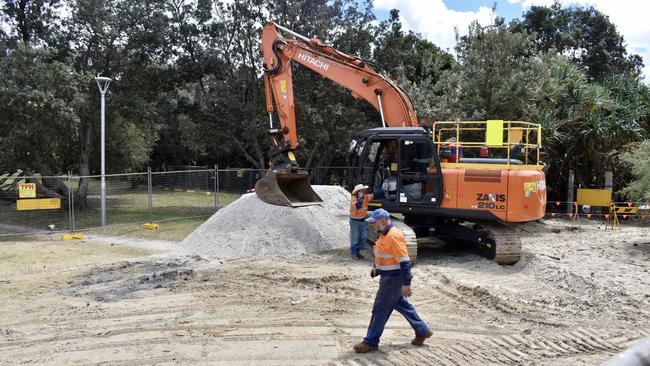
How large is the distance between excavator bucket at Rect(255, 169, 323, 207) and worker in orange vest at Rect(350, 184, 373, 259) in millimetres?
2280

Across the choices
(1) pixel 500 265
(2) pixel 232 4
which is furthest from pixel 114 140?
(1) pixel 500 265

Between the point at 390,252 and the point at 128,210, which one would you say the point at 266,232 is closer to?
the point at 390,252

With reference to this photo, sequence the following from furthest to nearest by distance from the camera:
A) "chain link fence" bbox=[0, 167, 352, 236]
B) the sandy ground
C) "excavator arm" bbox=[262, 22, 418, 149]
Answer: "chain link fence" bbox=[0, 167, 352, 236] < "excavator arm" bbox=[262, 22, 418, 149] < the sandy ground

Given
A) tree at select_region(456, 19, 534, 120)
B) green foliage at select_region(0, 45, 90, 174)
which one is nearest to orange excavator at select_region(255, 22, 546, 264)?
tree at select_region(456, 19, 534, 120)

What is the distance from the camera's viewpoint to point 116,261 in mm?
11516

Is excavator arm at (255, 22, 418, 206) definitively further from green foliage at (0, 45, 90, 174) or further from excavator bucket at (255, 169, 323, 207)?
green foliage at (0, 45, 90, 174)

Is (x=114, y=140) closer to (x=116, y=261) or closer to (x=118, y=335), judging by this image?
(x=116, y=261)

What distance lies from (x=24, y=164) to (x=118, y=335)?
16.4m

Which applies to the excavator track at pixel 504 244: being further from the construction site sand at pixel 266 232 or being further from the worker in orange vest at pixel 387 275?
the worker in orange vest at pixel 387 275

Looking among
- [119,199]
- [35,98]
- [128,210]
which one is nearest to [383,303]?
[35,98]

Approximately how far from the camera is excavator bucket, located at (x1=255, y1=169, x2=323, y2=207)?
1327cm

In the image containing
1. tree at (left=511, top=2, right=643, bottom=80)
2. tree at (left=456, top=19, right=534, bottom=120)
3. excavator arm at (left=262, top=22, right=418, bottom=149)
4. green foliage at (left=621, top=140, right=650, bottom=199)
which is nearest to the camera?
green foliage at (left=621, top=140, right=650, bottom=199)

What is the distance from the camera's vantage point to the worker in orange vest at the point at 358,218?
11164mm

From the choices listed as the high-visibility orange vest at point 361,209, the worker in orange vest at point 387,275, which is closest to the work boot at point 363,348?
the worker in orange vest at point 387,275
